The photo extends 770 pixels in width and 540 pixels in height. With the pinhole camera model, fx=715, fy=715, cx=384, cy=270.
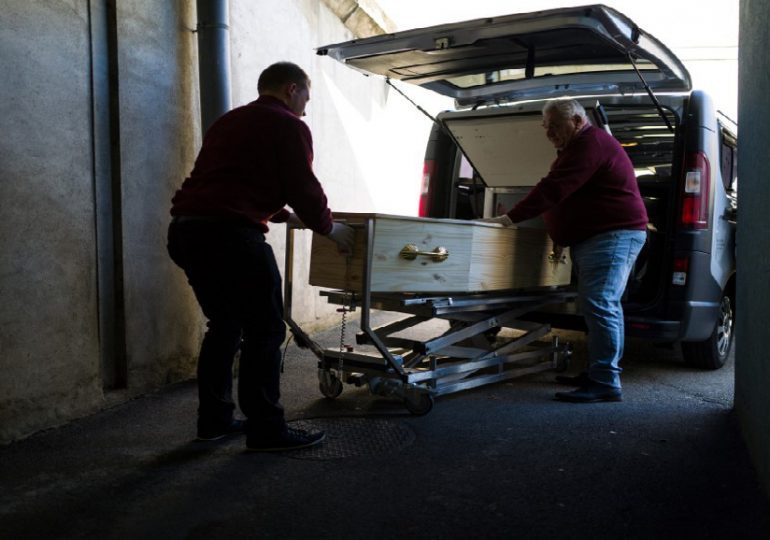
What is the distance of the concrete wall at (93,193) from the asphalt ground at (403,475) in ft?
0.92

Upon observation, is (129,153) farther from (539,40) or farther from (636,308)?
(636,308)

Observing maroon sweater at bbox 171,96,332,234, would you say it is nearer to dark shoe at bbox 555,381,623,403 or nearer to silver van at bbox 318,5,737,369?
silver van at bbox 318,5,737,369

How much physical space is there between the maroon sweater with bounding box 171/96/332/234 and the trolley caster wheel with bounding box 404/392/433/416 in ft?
3.92

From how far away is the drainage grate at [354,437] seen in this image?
3.24m

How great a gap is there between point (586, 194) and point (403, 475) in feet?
7.17

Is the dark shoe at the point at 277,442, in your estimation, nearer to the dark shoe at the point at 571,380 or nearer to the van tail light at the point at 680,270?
the dark shoe at the point at 571,380

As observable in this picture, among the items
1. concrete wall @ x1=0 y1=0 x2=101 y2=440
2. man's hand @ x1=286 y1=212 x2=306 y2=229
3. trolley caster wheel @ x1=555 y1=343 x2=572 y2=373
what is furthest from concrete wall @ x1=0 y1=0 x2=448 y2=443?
trolley caster wheel @ x1=555 y1=343 x2=572 y2=373

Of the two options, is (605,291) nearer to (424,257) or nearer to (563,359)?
(563,359)

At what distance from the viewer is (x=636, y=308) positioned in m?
4.78

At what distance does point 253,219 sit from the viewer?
3.14 m

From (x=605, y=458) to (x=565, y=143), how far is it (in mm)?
1933

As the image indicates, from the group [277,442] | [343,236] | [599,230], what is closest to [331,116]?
[599,230]

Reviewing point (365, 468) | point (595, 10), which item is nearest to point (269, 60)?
point (595, 10)

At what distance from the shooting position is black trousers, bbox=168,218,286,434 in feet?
10.2
